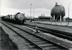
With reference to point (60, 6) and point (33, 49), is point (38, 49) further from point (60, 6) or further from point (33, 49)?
point (60, 6)

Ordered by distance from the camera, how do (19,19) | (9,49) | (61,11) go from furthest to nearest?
(61,11)
(19,19)
(9,49)

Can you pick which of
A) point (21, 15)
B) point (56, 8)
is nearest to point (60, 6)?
point (56, 8)

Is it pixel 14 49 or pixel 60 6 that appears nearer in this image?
pixel 14 49

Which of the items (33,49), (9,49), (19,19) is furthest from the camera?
(19,19)

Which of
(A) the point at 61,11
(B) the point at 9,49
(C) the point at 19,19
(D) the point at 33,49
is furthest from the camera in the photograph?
(A) the point at 61,11

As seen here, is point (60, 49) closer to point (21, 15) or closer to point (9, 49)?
point (9, 49)

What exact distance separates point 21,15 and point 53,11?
3082 cm

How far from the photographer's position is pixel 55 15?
244 feet

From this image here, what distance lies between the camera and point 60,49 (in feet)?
38.4

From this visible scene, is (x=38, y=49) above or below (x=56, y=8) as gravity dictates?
below

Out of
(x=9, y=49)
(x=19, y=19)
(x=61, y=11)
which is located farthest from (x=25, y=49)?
(x=61, y=11)

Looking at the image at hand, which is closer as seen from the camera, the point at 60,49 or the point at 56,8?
the point at 60,49

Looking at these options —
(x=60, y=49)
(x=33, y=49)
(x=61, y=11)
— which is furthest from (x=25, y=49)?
(x=61, y=11)

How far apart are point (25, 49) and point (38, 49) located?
3.54ft
